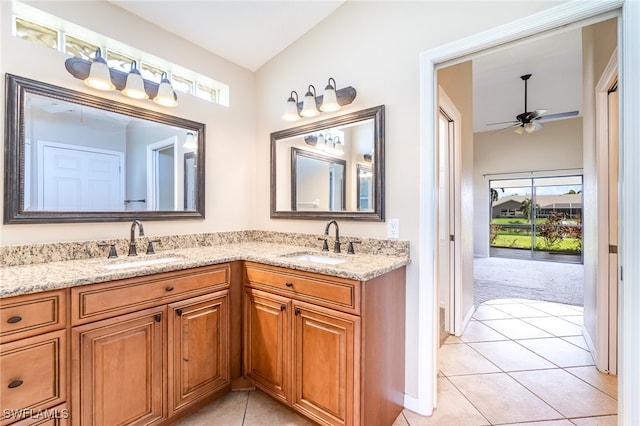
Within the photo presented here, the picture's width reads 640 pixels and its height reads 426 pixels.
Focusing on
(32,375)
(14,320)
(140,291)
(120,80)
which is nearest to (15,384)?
(32,375)

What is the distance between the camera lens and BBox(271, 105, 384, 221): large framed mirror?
2016 millimetres

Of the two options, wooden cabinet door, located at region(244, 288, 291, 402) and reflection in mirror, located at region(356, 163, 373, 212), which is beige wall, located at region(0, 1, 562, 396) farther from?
wooden cabinet door, located at region(244, 288, 291, 402)

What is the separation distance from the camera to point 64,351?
1.27 metres

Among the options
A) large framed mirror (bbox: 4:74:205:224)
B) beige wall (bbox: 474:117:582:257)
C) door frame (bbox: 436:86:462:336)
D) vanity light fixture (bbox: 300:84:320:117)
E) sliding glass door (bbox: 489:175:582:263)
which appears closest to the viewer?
large framed mirror (bbox: 4:74:205:224)

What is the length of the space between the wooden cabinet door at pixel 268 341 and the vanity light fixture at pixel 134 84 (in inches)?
59.1

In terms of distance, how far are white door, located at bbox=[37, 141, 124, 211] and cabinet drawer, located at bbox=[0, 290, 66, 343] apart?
743 mm

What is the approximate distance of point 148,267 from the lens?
1.55 metres

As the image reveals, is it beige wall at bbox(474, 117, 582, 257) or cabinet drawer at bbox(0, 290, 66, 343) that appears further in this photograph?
beige wall at bbox(474, 117, 582, 257)

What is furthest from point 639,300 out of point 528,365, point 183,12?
point 183,12

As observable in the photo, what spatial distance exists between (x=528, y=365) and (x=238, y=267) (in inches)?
93.6

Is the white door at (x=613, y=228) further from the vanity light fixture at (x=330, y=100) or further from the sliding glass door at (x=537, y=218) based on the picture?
the sliding glass door at (x=537, y=218)

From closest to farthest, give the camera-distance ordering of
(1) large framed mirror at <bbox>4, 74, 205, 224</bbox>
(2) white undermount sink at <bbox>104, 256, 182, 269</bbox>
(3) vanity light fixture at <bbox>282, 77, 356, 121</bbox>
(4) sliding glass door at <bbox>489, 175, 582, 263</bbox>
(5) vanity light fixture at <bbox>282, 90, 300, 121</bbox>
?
(1) large framed mirror at <bbox>4, 74, 205, 224</bbox> < (2) white undermount sink at <bbox>104, 256, 182, 269</bbox> < (3) vanity light fixture at <bbox>282, 77, 356, 121</bbox> < (5) vanity light fixture at <bbox>282, 90, 300, 121</bbox> < (4) sliding glass door at <bbox>489, 175, 582, 263</bbox>

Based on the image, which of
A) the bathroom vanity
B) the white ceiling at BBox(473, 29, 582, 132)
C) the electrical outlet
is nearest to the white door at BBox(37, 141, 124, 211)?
the bathroom vanity

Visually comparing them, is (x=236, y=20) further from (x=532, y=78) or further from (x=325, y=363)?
(x=532, y=78)
